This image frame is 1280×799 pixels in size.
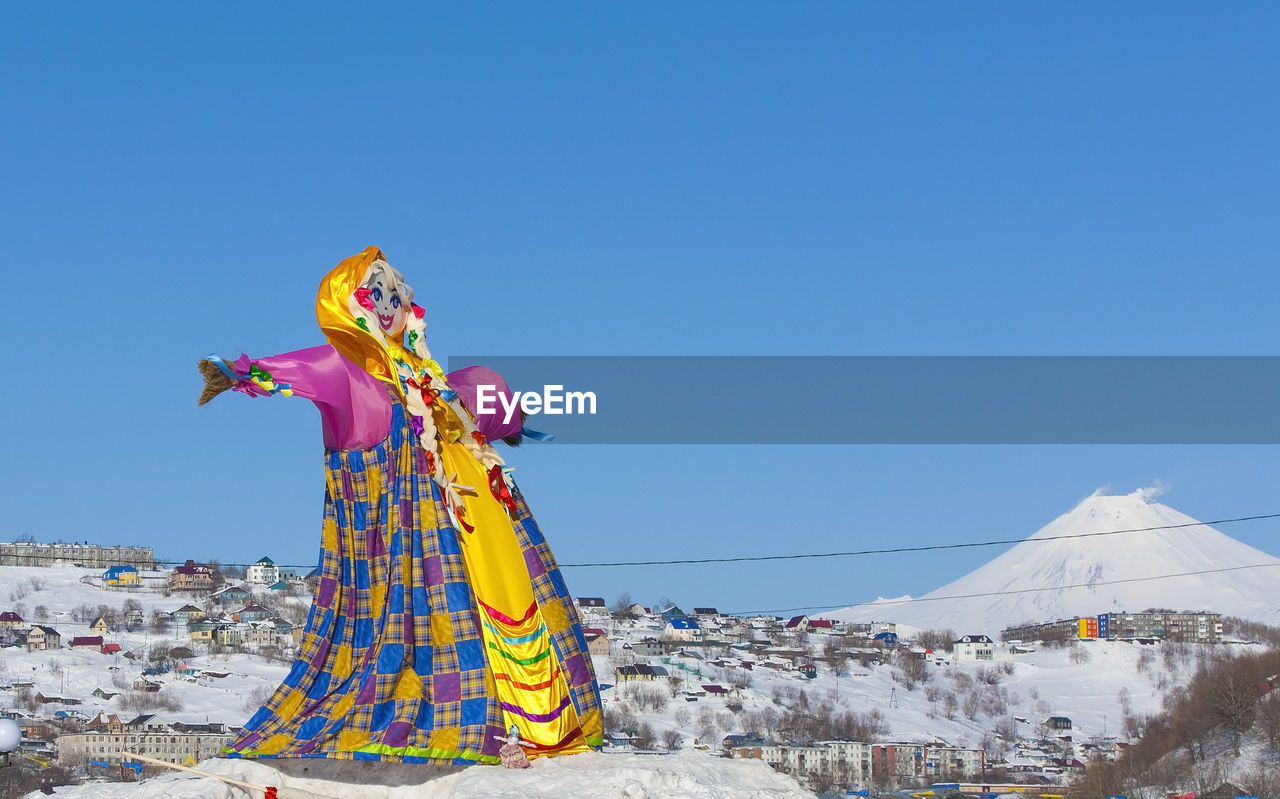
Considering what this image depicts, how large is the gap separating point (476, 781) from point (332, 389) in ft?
16.9

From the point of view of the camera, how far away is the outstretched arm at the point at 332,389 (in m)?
21.5

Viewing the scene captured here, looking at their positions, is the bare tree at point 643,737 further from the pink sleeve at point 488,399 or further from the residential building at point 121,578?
the residential building at point 121,578

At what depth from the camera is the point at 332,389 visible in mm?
22172

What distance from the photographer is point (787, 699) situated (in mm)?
106125

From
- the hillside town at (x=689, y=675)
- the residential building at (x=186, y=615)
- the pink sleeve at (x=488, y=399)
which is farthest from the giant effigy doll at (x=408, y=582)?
the residential building at (x=186, y=615)

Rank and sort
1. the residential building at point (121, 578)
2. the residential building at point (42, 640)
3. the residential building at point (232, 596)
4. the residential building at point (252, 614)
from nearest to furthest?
1. the residential building at point (42, 640)
2. the residential building at point (252, 614)
3. the residential building at point (232, 596)
4. the residential building at point (121, 578)

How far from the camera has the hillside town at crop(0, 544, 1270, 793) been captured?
79188 mm

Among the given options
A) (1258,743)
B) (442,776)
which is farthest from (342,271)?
(1258,743)

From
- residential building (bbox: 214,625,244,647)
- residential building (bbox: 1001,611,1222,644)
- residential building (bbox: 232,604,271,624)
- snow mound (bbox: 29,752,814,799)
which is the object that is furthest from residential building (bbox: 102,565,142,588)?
snow mound (bbox: 29,752,814,799)

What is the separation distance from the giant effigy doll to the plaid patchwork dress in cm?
2

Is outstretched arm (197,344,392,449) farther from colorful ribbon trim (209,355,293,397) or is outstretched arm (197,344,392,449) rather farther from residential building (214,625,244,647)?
residential building (214,625,244,647)

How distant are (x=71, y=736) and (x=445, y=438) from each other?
55.5 metres

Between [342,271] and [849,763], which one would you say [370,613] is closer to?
[342,271]

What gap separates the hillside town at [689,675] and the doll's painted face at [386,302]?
38.4m
